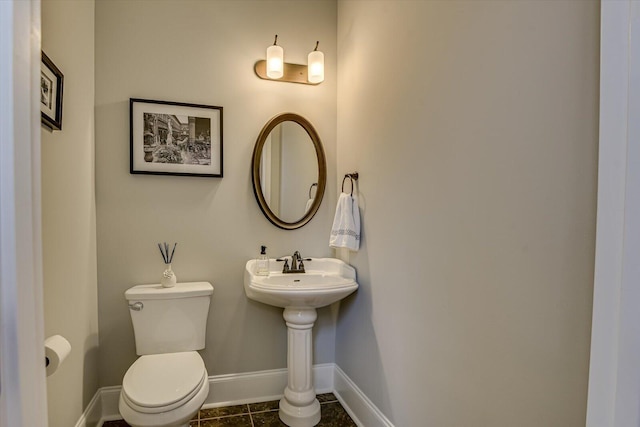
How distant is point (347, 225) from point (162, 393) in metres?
1.25

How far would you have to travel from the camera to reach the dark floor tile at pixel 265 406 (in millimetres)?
2297

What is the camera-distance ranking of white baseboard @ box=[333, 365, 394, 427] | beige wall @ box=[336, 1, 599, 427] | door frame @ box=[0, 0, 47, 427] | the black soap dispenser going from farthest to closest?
the black soap dispenser → white baseboard @ box=[333, 365, 394, 427] → beige wall @ box=[336, 1, 599, 427] → door frame @ box=[0, 0, 47, 427]

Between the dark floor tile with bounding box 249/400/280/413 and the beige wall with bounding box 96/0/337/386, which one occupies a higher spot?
the beige wall with bounding box 96/0/337/386

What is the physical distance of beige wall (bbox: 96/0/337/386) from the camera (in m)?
2.13

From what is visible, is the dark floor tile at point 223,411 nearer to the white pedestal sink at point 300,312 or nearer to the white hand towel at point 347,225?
the white pedestal sink at point 300,312

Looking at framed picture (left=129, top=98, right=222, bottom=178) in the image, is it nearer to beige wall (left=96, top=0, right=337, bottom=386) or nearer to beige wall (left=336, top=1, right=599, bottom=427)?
beige wall (left=96, top=0, right=337, bottom=386)

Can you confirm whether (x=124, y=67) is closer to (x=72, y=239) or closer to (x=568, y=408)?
(x=72, y=239)

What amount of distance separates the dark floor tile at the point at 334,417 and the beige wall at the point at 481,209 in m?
0.32

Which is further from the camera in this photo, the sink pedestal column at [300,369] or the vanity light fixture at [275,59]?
the vanity light fixture at [275,59]

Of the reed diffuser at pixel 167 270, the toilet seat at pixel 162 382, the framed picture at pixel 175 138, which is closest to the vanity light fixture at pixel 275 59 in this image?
the framed picture at pixel 175 138

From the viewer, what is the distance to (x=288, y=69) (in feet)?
7.87

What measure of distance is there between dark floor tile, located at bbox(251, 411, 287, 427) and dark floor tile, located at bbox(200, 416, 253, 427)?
0.14 ft

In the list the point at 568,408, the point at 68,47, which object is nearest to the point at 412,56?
the point at 568,408

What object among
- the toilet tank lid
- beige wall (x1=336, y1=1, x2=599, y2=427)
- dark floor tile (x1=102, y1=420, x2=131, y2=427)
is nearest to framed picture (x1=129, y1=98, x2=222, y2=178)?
the toilet tank lid
